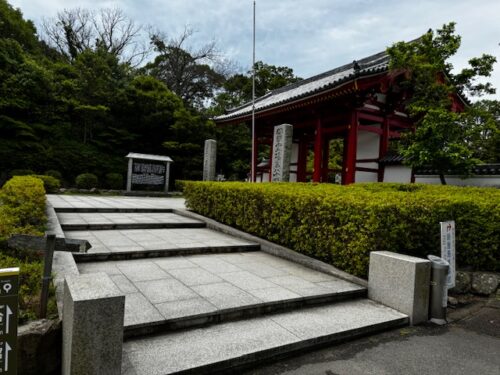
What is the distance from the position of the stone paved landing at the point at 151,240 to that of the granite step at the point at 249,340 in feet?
8.31

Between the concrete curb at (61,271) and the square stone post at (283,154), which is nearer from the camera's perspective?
the concrete curb at (61,271)

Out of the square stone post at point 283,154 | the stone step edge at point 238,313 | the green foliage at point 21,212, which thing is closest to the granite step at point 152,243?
the green foliage at point 21,212

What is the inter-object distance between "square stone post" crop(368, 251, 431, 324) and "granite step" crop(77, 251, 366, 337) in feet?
1.00

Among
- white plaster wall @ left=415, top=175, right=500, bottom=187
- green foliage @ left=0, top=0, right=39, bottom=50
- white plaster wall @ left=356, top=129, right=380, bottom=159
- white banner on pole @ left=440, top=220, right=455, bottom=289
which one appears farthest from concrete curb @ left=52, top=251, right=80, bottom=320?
green foliage @ left=0, top=0, right=39, bottom=50

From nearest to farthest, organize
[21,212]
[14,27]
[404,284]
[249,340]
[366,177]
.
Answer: [249,340] → [404,284] → [21,212] → [366,177] → [14,27]

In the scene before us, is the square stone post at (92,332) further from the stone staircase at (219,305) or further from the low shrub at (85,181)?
the low shrub at (85,181)

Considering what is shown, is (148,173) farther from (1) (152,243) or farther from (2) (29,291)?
(2) (29,291)

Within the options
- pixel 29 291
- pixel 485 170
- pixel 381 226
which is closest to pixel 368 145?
pixel 485 170

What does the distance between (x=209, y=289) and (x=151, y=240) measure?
2.68m

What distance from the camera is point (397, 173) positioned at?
1066cm

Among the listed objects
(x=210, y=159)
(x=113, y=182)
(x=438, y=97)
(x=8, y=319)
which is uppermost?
(x=438, y=97)

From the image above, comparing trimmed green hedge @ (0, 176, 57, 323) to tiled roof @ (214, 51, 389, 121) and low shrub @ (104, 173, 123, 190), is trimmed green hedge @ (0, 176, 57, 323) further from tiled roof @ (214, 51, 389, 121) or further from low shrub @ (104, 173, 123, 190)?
low shrub @ (104, 173, 123, 190)

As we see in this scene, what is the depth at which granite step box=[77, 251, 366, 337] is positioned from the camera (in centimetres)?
303

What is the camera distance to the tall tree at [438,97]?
7.82 meters
